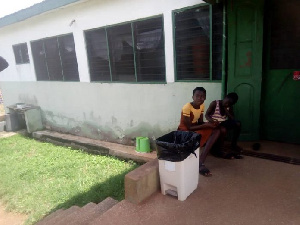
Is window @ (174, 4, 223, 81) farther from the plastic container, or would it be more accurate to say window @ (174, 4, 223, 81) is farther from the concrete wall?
the plastic container

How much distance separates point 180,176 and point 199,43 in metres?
3.29

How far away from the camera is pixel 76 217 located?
299 cm

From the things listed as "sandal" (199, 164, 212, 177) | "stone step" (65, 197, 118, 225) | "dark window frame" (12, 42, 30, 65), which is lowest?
"stone step" (65, 197, 118, 225)

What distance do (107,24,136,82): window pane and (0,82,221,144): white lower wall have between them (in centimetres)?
34

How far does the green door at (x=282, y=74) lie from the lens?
3863 millimetres

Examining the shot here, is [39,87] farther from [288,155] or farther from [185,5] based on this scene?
[288,155]

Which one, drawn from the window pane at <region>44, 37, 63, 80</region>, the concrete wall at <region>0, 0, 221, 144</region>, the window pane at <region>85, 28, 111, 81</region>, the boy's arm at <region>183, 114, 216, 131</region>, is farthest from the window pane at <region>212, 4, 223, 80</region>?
the window pane at <region>44, 37, 63, 80</region>

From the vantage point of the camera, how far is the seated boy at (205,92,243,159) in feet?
12.3

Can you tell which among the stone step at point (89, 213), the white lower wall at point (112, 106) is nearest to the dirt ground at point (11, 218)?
the stone step at point (89, 213)

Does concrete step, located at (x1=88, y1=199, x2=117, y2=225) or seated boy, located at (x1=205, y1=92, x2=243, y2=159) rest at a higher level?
seated boy, located at (x1=205, y1=92, x2=243, y2=159)

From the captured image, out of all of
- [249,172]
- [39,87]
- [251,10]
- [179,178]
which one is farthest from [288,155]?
[39,87]

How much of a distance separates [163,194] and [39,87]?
8.38 meters

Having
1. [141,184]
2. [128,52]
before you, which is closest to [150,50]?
[128,52]

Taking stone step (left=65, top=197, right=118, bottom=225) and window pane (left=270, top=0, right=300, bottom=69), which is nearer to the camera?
Answer: stone step (left=65, top=197, right=118, bottom=225)
